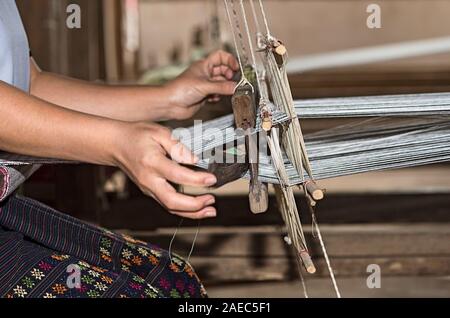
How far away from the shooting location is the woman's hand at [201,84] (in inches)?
72.7

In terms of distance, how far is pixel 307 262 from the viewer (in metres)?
1.32

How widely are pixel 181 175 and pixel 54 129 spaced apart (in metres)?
0.21

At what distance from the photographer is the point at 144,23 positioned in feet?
25.6

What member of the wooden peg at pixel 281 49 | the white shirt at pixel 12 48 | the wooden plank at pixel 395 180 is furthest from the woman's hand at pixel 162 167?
the wooden plank at pixel 395 180

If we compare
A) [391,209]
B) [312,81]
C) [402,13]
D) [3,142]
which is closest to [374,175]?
[312,81]

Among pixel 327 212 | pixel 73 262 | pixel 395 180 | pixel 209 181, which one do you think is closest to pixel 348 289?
pixel 327 212

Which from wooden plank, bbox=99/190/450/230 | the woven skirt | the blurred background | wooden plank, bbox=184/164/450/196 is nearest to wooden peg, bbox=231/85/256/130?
the woven skirt

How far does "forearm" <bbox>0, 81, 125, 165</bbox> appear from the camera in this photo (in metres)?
1.25

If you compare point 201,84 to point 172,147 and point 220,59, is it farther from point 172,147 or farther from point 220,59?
point 172,147

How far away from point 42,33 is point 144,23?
14.9ft

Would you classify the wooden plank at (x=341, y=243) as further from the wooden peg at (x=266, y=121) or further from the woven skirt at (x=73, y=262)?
the wooden peg at (x=266, y=121)

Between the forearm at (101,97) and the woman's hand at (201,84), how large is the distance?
0.07 ft

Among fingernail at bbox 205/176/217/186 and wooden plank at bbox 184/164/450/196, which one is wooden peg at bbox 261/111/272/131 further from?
wooden plank at bbox 184/164/450/196
